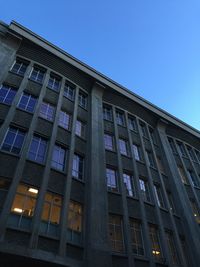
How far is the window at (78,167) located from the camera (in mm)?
15298

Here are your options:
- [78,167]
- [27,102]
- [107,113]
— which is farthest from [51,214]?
[107,113]

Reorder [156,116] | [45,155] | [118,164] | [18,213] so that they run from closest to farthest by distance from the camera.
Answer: [18,213] < [45,155] < [118,164] < [156,116]

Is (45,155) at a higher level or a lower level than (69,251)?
higher

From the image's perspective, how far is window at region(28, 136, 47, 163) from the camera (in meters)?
14.0

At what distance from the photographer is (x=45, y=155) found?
14477mm

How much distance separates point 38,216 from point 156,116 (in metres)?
18.8

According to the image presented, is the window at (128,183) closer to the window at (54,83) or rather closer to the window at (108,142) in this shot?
the window at (108,142)

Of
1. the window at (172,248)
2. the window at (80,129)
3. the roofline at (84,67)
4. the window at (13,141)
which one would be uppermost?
the roofline at (84,67)

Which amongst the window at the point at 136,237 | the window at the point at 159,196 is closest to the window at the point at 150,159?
the window at the point at 159,196

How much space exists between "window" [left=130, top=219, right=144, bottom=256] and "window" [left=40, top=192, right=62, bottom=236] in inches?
196

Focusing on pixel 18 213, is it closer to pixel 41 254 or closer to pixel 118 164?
pixel 41 254

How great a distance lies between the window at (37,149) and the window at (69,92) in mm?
6364

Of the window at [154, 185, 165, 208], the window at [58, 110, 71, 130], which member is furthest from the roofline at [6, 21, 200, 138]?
the window at [154, 185, 165, 208]

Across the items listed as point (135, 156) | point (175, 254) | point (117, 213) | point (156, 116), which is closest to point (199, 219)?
point (175, 254)
